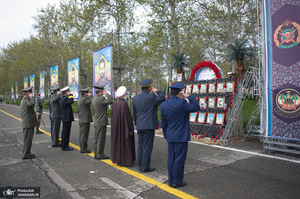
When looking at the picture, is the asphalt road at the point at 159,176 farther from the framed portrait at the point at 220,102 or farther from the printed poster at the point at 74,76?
the printed poster at the point at 74,76

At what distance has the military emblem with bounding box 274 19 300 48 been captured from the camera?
18.7 ft

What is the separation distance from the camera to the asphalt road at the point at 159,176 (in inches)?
145

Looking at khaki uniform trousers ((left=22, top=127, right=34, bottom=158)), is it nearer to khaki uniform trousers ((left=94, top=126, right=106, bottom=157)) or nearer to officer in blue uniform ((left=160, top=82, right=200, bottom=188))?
khaki uniform trousers ((left=94, top=126, right=106, bottom=157))

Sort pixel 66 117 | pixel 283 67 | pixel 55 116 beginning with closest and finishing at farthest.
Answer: pixel 283 67 < pixel 66 117 < pixel 55 116

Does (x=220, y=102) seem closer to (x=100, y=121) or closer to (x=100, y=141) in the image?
(x=100, y=121)

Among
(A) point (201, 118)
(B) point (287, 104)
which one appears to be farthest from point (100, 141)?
(B) point (287, 104)

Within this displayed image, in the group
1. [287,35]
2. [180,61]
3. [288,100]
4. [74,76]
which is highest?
[180,61]

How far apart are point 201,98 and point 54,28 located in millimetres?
23490

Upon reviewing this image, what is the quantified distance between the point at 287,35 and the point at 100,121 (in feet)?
17.8

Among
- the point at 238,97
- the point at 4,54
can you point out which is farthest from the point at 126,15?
the point at 4,54

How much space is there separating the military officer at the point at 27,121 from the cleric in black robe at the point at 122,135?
249 cm

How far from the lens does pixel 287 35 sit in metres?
5.86

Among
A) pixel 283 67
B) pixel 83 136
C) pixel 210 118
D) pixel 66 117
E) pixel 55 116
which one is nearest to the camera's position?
pixel 283 67

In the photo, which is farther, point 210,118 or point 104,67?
point 104,67
